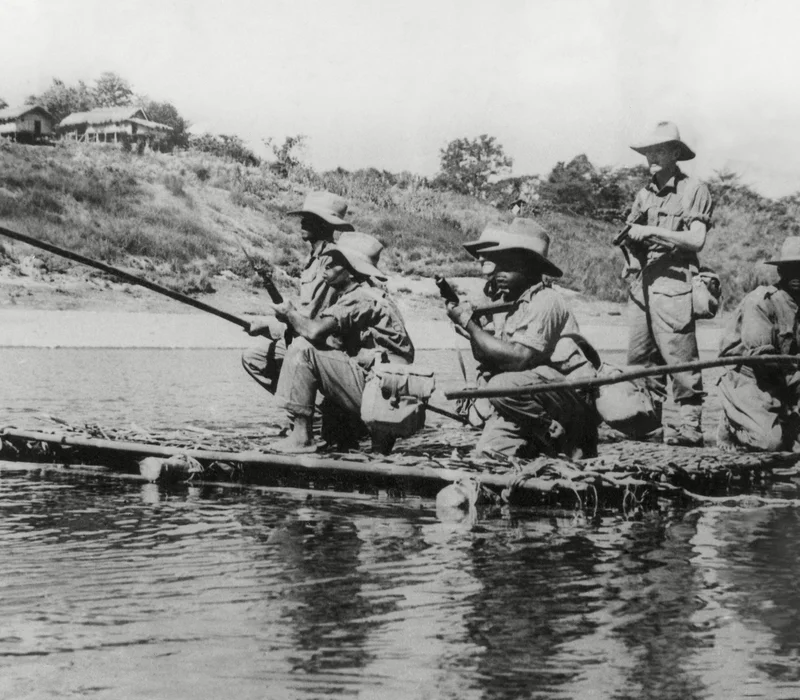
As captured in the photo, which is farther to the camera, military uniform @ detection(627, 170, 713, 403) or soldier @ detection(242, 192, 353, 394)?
military uniform @ detection(627, 170, 713, 403)

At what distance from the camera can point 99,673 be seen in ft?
14.3

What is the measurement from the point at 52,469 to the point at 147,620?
4.19 m

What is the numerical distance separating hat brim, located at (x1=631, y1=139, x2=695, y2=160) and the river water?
2880 millimetres

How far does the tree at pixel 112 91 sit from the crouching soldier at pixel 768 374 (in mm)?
41713

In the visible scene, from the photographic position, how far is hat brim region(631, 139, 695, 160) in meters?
9.29

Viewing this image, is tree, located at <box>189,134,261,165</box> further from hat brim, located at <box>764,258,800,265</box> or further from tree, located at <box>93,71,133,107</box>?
hat brim, located at <box>764,258,800,265</box>

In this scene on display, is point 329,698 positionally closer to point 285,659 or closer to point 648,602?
point 285,659

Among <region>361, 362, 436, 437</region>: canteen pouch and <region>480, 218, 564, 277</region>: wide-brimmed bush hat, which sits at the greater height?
<region>480, 218, 564, 277</region>: wide-brimmed bush hat

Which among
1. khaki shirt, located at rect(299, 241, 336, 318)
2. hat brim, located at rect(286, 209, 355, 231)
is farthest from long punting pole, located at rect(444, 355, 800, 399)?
hat brim, located at rect(286, 209, 355, 231)

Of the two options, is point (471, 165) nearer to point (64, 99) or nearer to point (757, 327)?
point (64, 99)

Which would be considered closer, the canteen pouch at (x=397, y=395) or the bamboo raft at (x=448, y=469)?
the bamboo raft at (x=448, y=469)

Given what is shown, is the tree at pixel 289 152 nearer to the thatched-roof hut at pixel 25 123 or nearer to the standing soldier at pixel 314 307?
the thatched-roof hut at pixel 25 123

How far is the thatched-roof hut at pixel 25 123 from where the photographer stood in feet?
129

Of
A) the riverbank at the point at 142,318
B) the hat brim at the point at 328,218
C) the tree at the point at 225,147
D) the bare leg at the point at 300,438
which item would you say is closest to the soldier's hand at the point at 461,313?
the bare leg at the point at 300,438
